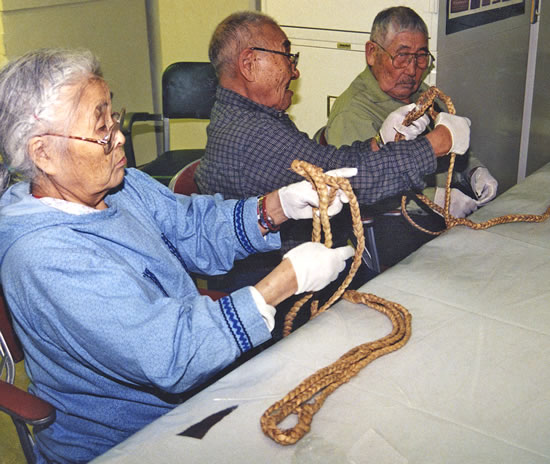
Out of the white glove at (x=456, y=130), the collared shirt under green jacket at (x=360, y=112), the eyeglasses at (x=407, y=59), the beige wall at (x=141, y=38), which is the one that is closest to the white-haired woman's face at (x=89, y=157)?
the white glove at (x=456, y=130)

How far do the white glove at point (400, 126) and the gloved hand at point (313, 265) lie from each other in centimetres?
74

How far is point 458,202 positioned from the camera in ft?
7.20

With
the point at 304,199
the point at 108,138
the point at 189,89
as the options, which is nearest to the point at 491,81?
the point at 189,89

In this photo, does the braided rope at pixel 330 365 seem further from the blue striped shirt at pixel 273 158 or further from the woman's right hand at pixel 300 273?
the blue striped shirt at pixel 273 158

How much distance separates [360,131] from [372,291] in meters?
0.97

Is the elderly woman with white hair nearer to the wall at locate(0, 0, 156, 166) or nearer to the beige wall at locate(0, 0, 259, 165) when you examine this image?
the wall at locate(0, 0, 156, 166)

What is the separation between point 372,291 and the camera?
123 centimetres

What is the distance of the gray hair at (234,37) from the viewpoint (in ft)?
6.08

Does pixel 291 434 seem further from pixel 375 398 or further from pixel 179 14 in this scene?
pixel 179 14

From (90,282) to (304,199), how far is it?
0.54 meters

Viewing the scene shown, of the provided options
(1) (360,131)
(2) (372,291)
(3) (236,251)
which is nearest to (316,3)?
(1) (360,131)

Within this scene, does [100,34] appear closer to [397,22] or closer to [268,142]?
[397,22]

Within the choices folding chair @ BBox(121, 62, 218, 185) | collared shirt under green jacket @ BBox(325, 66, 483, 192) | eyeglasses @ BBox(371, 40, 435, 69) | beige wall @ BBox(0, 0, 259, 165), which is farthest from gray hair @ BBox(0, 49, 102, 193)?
beige wall @ BBox(0, 0, 259, 165)

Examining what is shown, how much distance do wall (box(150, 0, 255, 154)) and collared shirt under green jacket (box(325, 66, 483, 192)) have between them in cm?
195
